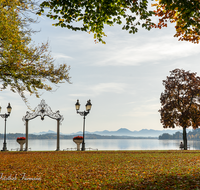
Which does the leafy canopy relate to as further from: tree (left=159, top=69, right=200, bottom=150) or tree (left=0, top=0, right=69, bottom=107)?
tree (left=0, top=0, right=69, bottom=107)

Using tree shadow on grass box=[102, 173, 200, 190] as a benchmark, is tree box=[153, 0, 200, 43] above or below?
above

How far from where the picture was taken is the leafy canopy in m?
30.0

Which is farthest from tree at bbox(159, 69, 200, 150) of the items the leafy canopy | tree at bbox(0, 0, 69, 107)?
tree at bbox(0, 0, 69, 107)

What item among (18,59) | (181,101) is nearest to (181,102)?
(181,101)

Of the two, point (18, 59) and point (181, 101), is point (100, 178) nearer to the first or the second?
point (18, 59)

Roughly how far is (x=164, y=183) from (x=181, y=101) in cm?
2498

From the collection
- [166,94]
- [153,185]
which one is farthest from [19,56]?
[166,94]

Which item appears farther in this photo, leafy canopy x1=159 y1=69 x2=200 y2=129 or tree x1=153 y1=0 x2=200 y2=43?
leafy canopy x1=159 y1=69 x2=200 y2=129

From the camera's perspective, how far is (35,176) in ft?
32.9

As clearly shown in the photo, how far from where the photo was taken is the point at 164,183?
821cm

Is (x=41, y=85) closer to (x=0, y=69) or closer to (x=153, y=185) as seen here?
(x=0, y=69)

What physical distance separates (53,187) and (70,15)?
7.28 metres

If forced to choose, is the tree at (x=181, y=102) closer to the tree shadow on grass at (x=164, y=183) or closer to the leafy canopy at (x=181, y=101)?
the leafy canopy at (x=181, y=101)

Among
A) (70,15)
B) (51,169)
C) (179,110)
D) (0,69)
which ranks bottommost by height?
(51,169)
